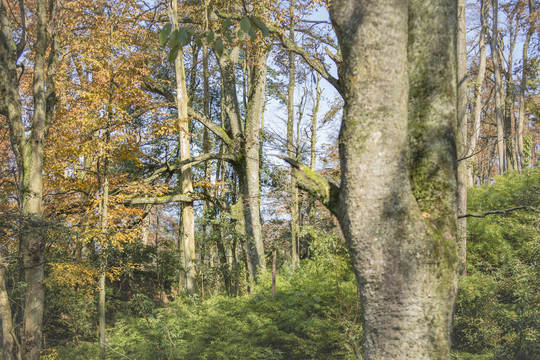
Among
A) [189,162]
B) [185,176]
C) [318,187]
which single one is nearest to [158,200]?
[185,176]

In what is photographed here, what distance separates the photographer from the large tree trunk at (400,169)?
71.5 inches

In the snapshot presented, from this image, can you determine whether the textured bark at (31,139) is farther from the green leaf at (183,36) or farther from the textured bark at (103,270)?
the green leaf at (183,36)

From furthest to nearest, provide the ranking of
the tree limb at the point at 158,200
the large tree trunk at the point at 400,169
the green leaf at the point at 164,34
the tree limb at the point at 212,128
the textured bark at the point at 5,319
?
the tree limb at the point at 212,128 → the tree limb at the point at 158,200 → the textured bark at the point at 5,319 → the large tree trunk at the point at 400,169 → the green leaf at the point at 164,34

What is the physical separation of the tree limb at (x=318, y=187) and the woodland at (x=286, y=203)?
0.01 metres

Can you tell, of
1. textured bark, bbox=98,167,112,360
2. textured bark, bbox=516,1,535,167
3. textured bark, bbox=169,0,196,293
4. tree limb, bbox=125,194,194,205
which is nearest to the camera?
textured bark, bbox=98,167,112,360

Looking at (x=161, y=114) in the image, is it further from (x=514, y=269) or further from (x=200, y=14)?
(x=514, y=269)

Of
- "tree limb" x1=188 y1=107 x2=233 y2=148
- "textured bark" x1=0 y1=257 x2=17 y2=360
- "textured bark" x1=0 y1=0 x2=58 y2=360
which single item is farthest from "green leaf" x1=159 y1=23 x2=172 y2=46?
"tree limb" x1=188 y1=107 x2=233 y2=148

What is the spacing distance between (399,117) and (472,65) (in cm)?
2642

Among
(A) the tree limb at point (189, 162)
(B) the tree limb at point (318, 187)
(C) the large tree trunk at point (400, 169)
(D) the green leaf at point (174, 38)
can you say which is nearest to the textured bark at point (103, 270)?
(A) the tree limb at point (189, 162)

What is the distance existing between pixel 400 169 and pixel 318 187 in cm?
49

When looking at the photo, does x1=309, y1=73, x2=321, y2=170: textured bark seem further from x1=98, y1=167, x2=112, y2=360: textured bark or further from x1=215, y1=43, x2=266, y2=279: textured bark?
x1=98, y1=167, x2=112, y2=360: textured bark

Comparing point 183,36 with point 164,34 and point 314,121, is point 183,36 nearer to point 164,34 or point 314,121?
point 164,34

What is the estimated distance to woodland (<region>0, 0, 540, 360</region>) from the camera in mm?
1902

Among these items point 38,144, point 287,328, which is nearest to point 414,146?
point 287,328
